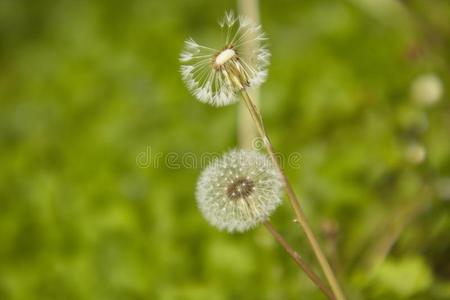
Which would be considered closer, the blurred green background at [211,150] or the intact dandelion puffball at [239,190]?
the intact dandelion puffball at [239,190]

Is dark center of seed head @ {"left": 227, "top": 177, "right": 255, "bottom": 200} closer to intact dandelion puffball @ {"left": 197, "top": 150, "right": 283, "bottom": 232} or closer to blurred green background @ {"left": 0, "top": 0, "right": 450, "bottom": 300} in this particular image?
intact dandelion puffball @ {"left": 197, "top": 150, "right": 283, "bottom": 232}

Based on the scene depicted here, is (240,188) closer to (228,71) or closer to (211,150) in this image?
(228,71)

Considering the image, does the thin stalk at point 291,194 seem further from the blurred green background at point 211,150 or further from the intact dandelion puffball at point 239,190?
the blurred green background at point 211,150

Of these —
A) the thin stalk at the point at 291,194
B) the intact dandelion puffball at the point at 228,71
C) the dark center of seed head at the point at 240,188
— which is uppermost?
the intact dandelion puffball at the point at 228,71

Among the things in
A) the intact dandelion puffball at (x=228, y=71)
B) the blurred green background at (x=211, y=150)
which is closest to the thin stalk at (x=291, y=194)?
the intact dandelion puffball at (x=228, y=71)

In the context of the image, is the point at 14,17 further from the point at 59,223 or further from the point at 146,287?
the point at 146,287

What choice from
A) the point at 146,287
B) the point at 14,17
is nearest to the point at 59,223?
the point at 146,287

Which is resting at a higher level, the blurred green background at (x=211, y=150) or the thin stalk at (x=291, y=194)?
the blurred green background at (x=211, y=150)
